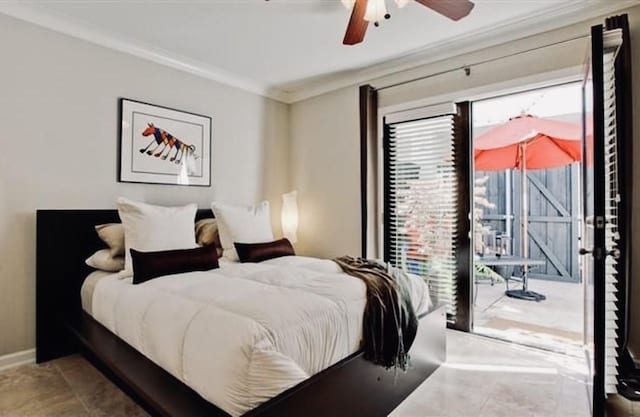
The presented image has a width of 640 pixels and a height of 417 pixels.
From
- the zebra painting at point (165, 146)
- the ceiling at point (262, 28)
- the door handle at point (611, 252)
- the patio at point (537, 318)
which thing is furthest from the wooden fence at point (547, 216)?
the zebra painting at point (165, 146)

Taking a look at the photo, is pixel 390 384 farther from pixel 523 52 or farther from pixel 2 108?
pixel 2 108

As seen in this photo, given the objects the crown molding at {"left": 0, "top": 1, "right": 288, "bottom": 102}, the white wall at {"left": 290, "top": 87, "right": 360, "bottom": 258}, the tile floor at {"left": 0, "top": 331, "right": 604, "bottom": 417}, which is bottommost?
the tile floor at {"left": 0, "top": 331, "right": 604, "bottom": 417}

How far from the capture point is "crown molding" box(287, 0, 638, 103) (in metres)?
2.48

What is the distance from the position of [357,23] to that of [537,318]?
3330 millimetres

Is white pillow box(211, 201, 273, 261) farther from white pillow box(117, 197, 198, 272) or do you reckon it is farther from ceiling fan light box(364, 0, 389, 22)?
ceiling fan light box(364, 0, 389, 22)

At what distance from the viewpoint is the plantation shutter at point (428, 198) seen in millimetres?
3191

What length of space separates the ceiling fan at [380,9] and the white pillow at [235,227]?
1.77 meters

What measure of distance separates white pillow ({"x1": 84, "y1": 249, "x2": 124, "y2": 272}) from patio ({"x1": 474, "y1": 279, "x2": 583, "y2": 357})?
3.02 meters

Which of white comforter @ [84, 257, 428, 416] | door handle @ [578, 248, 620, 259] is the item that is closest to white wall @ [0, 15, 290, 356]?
white comforter @ [84, 257, 428, 416]

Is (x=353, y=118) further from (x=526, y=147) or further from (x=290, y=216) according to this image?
(x=526, y=147)

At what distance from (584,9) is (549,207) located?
373 centimetres

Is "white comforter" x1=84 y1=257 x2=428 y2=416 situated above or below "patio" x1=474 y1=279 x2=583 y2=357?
above

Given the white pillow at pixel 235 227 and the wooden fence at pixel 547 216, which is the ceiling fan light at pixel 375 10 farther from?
the wooden fence at pixel 547 216

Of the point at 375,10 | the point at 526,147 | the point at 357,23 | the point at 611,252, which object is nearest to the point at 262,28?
the point at 357,23
